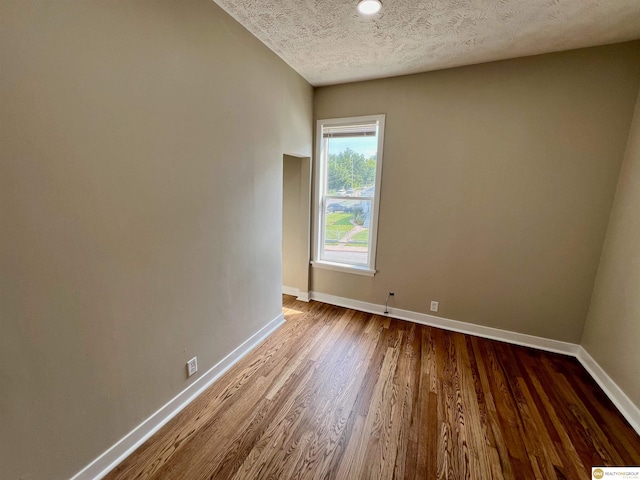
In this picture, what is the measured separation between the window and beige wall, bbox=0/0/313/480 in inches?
49.0

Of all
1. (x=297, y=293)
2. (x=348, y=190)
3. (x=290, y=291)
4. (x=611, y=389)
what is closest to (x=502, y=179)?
(x=348, y=190)

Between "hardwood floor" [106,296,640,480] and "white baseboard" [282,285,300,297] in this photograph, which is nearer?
"hardwood floor" [106,296,640,480]

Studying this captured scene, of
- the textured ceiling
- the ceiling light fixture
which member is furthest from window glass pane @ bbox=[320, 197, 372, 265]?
the ceiling light fixture

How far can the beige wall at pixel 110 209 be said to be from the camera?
1018 mm

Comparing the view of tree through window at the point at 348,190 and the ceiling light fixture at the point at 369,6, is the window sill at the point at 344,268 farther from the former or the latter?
the ceiling light fixture at the point at 369,6

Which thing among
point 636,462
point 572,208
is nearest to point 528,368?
point 636,462

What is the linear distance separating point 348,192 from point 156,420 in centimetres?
267

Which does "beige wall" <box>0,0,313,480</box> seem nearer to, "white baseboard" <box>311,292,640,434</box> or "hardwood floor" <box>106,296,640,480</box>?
"hardwood floor" <box>106,296,640,480</box>

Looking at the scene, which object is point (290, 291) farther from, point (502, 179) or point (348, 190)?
point (502, 179)

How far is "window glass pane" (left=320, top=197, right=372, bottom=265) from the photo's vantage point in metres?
3.18

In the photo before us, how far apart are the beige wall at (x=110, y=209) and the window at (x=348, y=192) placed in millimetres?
1244

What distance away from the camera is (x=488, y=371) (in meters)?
2.23

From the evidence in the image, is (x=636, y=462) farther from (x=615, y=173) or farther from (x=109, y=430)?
(x=109, y=430)

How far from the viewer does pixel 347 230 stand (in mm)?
3305
